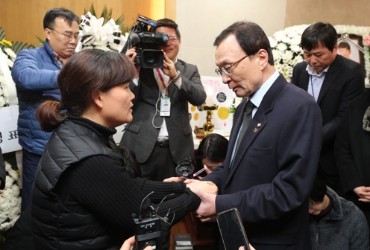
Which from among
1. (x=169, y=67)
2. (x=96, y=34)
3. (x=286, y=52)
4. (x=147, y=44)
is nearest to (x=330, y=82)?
(x=286, y=52)

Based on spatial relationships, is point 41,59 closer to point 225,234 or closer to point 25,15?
point 225,234

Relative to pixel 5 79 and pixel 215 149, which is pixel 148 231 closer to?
pixel 215 149

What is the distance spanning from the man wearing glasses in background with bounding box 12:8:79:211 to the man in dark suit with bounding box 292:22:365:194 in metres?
1.53

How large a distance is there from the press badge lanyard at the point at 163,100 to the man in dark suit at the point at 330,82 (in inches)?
38.0

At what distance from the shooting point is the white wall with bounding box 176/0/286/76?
3658 mm

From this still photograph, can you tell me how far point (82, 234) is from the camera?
3.47 feet

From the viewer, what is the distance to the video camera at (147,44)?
2.24 m

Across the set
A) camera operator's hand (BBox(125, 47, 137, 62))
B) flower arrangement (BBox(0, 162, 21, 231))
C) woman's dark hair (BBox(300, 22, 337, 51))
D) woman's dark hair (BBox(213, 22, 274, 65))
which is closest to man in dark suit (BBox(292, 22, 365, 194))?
woman's dark hair (BBox(300, 22, 337, 51))

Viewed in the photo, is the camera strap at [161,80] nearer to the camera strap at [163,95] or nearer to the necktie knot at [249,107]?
the camera strap at [163,95]

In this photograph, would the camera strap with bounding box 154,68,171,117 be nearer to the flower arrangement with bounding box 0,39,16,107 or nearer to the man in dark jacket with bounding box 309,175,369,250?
the flower arrangement with bounding box 0,39,16,107

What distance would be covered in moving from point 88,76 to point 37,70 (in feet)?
4.02

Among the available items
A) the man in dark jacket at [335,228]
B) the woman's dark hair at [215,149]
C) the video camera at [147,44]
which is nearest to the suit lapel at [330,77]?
the woman's dark hair at [215,149]

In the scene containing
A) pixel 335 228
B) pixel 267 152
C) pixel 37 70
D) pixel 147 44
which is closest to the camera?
pixel 267 152

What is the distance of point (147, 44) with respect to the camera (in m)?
2.27
